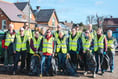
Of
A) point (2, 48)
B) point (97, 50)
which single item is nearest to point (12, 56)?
point (2, 48)

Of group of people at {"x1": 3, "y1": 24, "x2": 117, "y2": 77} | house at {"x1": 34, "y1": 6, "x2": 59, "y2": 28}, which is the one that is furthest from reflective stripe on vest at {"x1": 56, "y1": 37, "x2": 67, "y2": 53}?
house at {"x1": 34, "y1": 6, "x2": 59, "y2": 28}

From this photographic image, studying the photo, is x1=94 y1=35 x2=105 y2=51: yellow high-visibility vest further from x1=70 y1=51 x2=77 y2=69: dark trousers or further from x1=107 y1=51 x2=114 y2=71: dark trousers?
x1=107 y1=51 x2=114 y2=71: dark trousers

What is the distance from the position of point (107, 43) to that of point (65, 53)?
88.7 inches

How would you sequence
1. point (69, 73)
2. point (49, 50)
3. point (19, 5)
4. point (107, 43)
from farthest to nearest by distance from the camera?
point (19, 5) < point (107, 43) < point (69, 73) < point (49, 50)

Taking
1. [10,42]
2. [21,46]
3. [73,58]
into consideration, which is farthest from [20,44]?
[73,58]

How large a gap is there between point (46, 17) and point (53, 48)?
36.7m

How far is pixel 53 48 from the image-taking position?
753 cm

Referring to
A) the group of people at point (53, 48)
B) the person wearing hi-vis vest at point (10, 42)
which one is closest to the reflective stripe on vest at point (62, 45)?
the group of people at point (53, 48)

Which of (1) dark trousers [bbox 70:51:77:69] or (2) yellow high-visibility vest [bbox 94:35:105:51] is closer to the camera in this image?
(2) yellow high-visibility vest [bbox 94:35:105:51]

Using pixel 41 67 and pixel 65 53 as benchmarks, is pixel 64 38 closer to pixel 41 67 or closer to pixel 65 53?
pixel 65 53

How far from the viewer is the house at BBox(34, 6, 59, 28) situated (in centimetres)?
4297

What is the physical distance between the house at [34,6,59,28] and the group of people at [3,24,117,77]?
34.4 metres

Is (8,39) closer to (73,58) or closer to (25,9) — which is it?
(73,58)

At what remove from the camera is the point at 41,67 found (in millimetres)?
7375
